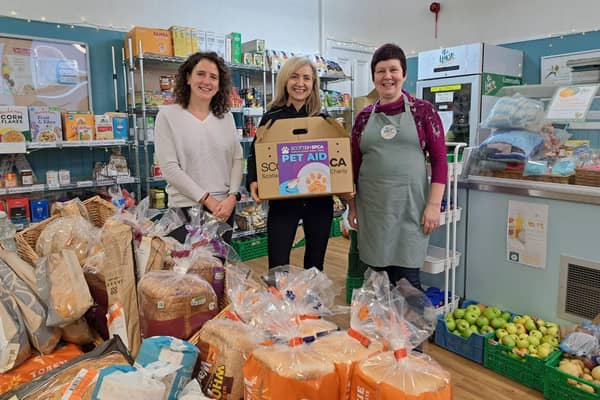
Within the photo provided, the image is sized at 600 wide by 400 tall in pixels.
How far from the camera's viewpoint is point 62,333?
137 cm

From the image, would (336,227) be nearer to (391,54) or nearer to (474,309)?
(474,309)

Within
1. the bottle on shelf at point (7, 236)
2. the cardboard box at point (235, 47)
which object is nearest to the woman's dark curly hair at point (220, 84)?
the bottle on shelf at point (7, 236)

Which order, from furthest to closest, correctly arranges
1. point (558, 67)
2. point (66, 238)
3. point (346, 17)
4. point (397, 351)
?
point (346, 17)
point (558, 67)
point (66, 238)
point (397, 351)

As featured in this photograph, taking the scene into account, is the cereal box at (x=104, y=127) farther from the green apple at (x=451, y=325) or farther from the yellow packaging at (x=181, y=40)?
the green apple at (x=451, y=325)

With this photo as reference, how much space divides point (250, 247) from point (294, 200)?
245 cm

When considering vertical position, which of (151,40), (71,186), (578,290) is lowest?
(578,290)

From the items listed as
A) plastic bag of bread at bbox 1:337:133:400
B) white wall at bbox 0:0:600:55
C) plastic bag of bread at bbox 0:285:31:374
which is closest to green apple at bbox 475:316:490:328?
plastic bag of bread at bbox 1:337:133:400

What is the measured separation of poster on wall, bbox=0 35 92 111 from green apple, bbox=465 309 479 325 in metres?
3.50

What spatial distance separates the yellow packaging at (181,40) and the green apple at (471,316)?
10.2 feet

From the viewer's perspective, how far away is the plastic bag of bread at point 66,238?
63.7 inches

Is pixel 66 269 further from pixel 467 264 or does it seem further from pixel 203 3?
pixel 203 3

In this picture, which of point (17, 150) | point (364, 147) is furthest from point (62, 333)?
point (17, 150)

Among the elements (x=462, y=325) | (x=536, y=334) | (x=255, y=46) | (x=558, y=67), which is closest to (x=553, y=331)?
(x=536, y=334)

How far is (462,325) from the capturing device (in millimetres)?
2545
